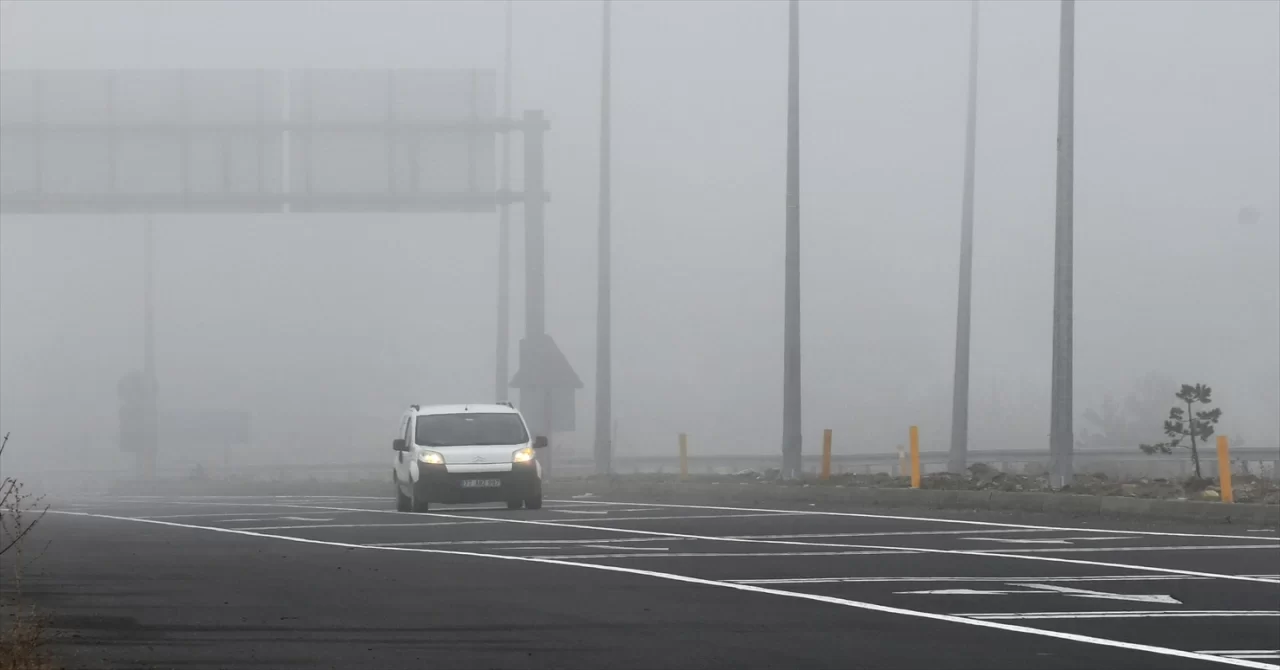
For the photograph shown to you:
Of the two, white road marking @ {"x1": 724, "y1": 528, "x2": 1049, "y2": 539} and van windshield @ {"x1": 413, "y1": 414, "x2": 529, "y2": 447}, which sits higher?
van windshield @ {"x1": 413, "y1": 414, "x2": 529, "y2": 447}

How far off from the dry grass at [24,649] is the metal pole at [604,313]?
86.4 feet

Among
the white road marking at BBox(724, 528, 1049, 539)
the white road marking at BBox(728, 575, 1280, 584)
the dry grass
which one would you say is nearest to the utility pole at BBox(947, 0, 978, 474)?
the white road marking at BBox(724, 528, 1049, 539)

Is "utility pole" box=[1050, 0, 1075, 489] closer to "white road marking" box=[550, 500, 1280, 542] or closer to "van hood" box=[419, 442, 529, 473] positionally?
"white road marking" box=[550, 500, 1280, 542]

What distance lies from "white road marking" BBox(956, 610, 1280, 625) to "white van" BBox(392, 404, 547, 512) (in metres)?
15.7

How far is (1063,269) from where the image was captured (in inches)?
1073

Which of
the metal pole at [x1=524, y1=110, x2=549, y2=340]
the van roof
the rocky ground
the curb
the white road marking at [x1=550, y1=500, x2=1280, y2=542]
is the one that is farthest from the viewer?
the metal pole at [x1=524, y1=110, x2=549, y2=340]

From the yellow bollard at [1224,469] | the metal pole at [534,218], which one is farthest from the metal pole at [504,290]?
the yellow bollard at [1224,469]

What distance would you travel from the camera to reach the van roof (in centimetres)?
2886

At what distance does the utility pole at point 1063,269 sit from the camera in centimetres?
2678

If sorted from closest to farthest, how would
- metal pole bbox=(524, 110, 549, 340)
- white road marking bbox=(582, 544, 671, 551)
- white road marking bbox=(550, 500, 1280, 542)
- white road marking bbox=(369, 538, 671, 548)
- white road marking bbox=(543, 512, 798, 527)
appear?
white road marking bbox=(582, 544, 671, 551) → white road marking bbox=(369, 538, 671, 548) → white road marking bbox=(550, 500, 1280, 542) → white road marking bbox=(543, 512, 798, 527) → metal pole bbox=(524, 110, 549, 340)

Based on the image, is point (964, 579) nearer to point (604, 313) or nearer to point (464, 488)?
point (464, 488)

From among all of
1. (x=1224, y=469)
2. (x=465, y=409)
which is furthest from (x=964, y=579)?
(x=465, y=409)

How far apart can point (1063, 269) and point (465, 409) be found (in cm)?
867

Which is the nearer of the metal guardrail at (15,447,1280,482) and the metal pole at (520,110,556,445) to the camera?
the metal pole at (520,110,556,445)
